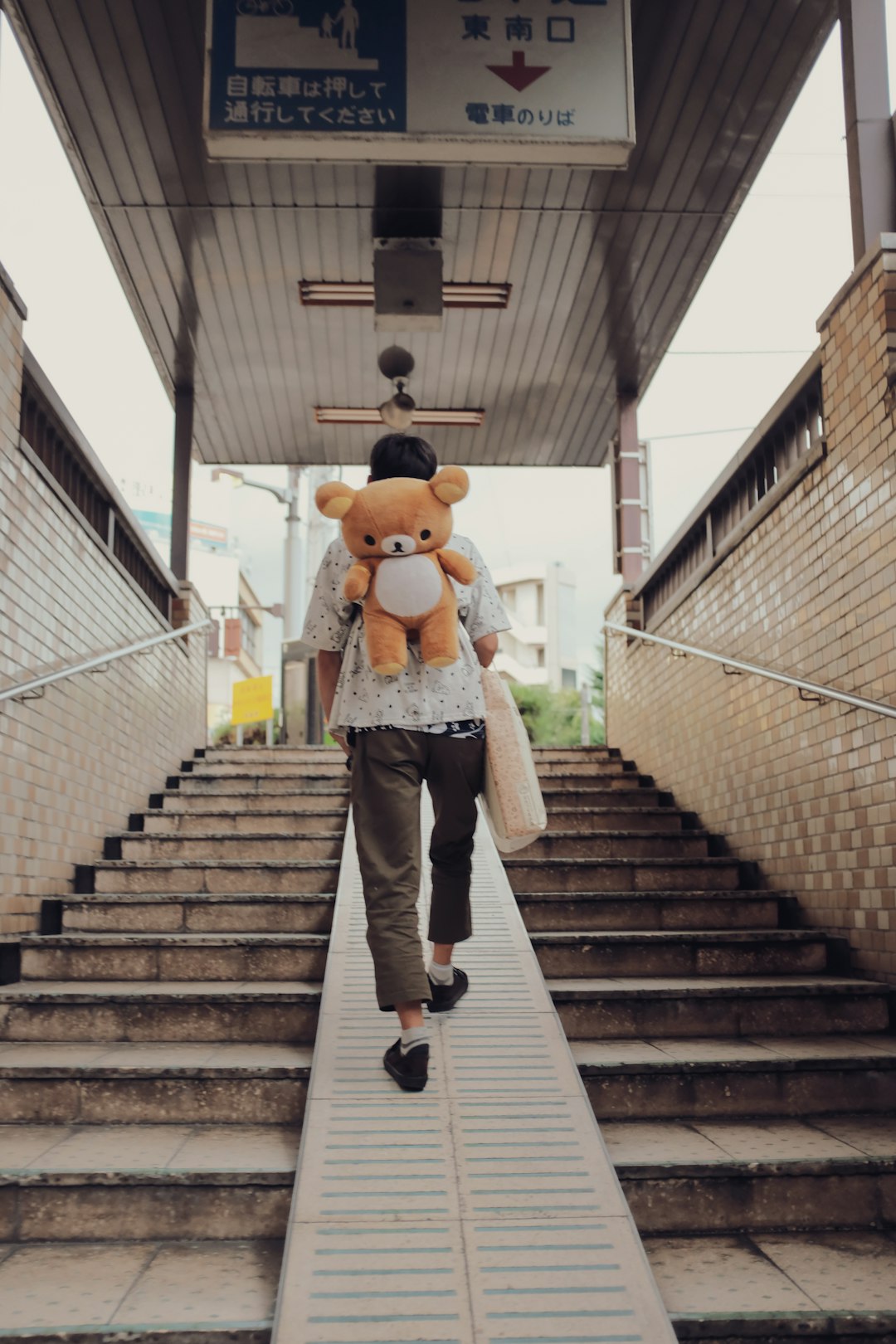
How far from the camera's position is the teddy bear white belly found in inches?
116

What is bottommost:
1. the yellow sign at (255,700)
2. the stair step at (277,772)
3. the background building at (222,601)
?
the stair step at (277,772)

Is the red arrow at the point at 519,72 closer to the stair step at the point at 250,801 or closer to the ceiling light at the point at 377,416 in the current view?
the stair step at the point at 250,801

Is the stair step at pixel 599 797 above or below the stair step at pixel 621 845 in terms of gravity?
above

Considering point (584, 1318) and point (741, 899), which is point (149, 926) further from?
point (584, 1318)

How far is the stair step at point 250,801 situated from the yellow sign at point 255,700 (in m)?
5.61

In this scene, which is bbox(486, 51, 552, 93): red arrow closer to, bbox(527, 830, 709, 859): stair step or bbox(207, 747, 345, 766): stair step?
bbox(527, 830, 709, 859): stair step

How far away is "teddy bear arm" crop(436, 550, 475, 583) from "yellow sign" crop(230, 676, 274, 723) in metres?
8.87

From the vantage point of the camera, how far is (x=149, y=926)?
419cm

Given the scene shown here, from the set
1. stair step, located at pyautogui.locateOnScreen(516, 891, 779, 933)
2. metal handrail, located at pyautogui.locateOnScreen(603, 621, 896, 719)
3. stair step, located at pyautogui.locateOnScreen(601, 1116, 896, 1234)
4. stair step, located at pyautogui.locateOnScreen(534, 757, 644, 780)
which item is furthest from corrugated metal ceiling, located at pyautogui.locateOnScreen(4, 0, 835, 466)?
stair step, located at pyautogui.locateOnScreen(601, 1116, 896, 1234)

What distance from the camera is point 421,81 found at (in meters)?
4.22

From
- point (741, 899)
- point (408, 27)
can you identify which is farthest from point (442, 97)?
point (741, 899)

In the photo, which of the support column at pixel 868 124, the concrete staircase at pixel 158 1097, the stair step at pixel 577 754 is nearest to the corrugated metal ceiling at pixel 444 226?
the support column at pixel 868 124

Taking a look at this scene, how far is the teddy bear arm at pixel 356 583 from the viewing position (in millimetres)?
2932

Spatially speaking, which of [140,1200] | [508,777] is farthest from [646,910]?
[140,1200]
